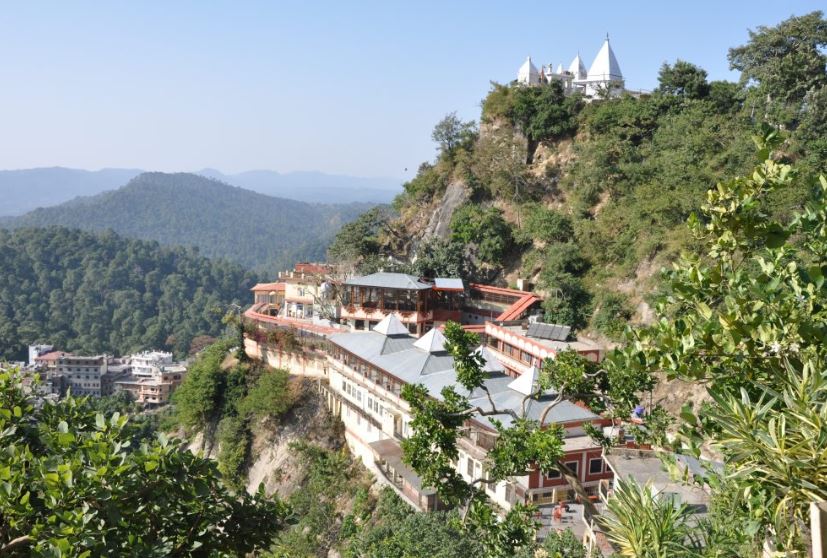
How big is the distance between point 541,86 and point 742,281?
32.6 metres

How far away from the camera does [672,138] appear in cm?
2722

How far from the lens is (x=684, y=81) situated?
102ft

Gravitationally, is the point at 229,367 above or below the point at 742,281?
below

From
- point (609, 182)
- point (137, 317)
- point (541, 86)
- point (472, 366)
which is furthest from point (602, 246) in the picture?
point (137, 317)

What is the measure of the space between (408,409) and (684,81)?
22.1m

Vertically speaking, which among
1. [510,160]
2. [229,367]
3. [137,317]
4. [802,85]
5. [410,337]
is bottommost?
[137,317]

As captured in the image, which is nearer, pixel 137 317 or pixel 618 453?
pixel 618 453

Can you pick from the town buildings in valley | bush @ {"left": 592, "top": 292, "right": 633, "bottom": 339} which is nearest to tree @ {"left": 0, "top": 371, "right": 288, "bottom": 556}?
bush @ {"left": 592, "top": 292, "right": 633, "bottom": 339}

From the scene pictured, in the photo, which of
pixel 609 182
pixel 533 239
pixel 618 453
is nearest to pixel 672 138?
pixel 609 182

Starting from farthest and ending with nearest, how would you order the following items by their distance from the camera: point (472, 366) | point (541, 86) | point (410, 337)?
point (541, 86) < point (410, 337) < point (472, 366)

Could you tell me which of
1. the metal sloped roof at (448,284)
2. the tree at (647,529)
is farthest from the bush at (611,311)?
the tree at (647,529)

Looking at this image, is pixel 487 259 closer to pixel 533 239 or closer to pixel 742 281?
pixel 533 239

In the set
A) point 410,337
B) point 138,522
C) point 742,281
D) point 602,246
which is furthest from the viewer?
point 602,246

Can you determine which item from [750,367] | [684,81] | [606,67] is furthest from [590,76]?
[750,367]
